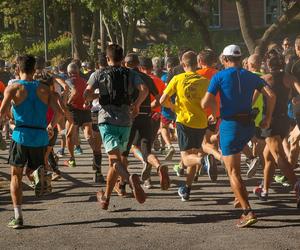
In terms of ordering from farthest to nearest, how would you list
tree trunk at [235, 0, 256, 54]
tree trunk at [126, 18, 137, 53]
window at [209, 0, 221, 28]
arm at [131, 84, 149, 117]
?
1. window at [209, 0, 221, 28]
2. tree trunk at [126, 18, 137, 53]
3. tree trunk at [235, 0, 256, 54]
4. arm at [131, 84, 149, 117]

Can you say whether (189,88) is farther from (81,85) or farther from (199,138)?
(81,85)

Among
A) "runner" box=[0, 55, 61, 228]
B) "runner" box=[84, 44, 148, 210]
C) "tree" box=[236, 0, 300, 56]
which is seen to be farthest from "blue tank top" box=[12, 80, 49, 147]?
"tree" box=[236, 0, 300, 56]

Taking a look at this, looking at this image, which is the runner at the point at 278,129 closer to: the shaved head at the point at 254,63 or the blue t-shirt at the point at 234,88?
the shaved head at the point at 254,63

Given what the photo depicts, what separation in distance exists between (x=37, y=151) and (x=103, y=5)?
21.1 m

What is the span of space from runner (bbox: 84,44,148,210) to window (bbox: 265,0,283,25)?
36698mm

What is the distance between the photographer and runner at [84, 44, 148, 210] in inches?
335

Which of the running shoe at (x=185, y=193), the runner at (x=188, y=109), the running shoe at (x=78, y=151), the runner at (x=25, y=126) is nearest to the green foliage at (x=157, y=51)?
the running shoe at (x=78, y=151)

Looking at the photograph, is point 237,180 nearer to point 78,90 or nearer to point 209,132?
point 209,132

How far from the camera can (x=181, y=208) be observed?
902cm

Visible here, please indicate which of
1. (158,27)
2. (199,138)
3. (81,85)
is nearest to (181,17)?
(158,27)

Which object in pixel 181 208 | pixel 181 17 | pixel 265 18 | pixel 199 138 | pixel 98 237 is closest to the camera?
pixel 98 237

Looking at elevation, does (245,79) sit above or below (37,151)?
above

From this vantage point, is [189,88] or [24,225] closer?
[24,225]

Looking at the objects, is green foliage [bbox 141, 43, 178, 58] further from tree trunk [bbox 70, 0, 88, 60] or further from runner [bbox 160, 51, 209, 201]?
runner [bbox 160, 51, 209, 201]
